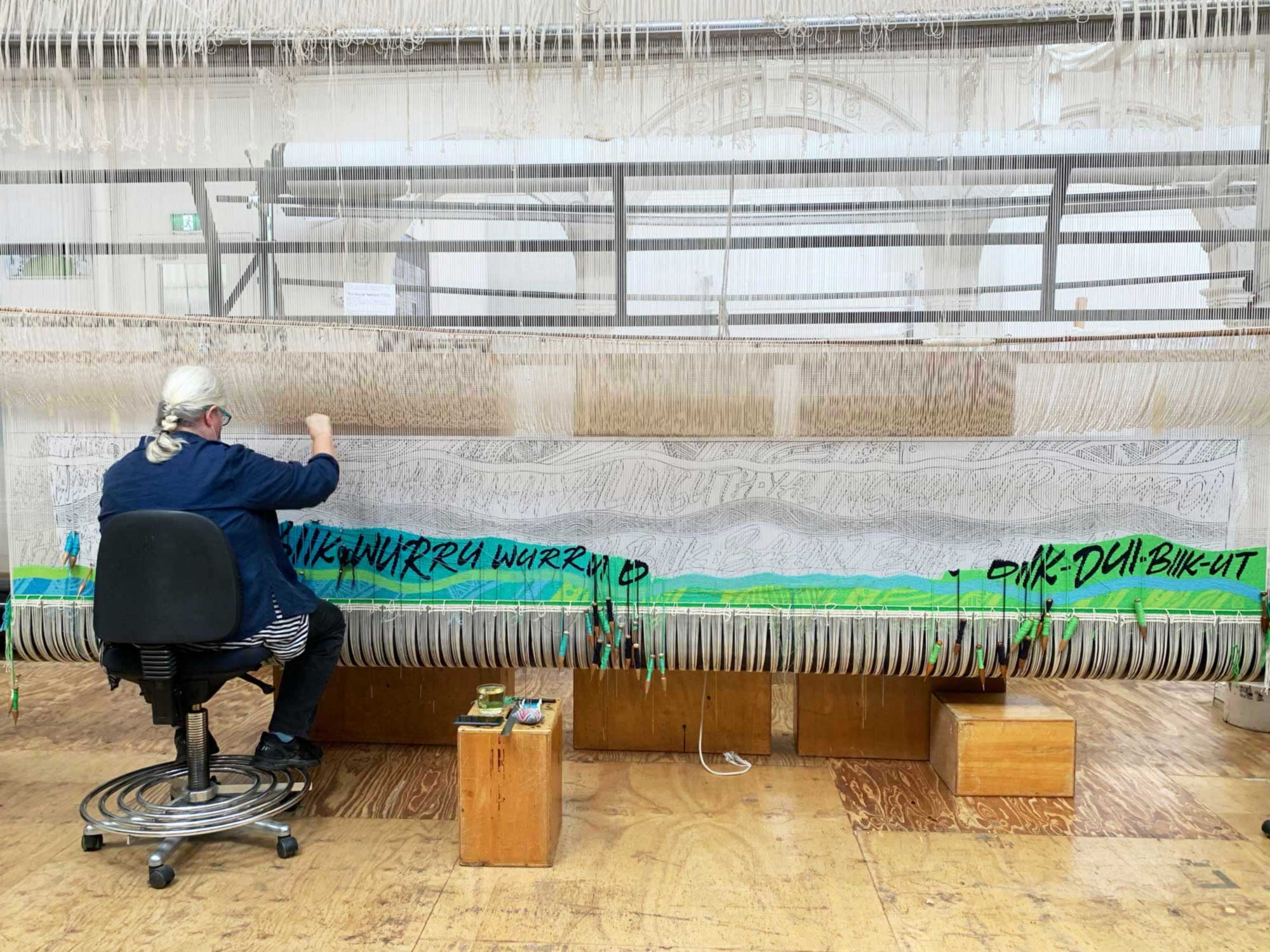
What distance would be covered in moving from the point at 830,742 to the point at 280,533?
1.73 meters

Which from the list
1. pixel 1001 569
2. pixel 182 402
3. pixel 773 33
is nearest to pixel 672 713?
pixel 1001 569

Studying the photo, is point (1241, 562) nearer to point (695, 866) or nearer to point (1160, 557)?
point (1160, 557)

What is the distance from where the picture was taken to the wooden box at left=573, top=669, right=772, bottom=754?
273 cm

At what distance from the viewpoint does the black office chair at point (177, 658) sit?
1.85 m

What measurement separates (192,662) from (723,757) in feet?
4.98

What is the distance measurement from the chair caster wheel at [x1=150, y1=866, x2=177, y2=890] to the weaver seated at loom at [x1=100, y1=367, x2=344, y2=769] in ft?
1.56

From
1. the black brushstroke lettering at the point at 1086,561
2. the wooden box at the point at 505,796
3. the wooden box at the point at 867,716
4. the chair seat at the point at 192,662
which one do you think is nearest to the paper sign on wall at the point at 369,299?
the chair seat at the point at 192,662

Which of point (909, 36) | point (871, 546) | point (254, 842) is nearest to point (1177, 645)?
point (871, 546)

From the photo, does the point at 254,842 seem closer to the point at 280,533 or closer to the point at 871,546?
the point at 280,533

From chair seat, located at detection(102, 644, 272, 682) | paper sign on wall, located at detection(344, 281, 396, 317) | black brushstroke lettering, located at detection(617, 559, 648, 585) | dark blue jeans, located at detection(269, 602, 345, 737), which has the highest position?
paper sign on wall, located at detection(344, 281, 396, 317)

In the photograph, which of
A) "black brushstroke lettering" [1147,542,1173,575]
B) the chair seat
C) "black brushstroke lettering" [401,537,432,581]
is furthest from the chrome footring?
"black brushstroke lettering" [1147,542,1173,575]

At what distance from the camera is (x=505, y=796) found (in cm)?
202

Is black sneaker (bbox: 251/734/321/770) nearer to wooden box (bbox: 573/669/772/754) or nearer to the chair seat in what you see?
the chair seat

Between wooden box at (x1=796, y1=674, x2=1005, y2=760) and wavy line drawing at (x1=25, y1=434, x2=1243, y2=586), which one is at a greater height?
wavy line drawing at (x1=25, y1=434, x2=1243, y2=586)
